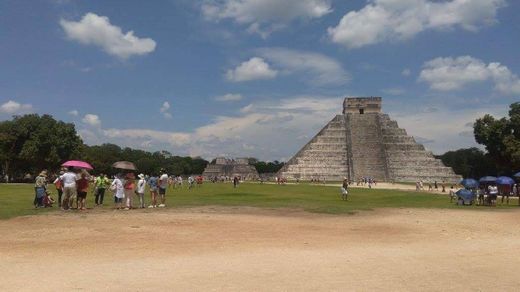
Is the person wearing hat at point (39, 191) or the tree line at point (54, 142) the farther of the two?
the tree line at point (54, 142)

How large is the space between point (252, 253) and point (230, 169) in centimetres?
7305

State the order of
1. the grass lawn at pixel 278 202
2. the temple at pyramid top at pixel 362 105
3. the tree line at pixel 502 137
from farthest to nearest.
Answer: the temple at pyramid top at pixel 362 105 → the tree line at pixel 502 137 → the grass lawn at pixel 278 202

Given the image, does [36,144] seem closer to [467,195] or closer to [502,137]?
[467,195]

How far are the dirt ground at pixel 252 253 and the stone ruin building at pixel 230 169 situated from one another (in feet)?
216

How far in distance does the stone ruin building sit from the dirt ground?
65745mm

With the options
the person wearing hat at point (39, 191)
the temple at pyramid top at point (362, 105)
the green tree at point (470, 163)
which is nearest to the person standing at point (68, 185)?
the person wearing hat at point (39, 191)

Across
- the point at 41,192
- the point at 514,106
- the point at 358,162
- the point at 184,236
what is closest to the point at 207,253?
the point at 184,236

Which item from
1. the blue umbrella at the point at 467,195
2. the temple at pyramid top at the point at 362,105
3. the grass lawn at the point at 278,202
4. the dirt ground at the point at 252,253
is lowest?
the dirt ground at the point at 252,253

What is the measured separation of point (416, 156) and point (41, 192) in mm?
56393

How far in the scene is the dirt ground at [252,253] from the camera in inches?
239

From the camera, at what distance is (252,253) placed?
8.22 m

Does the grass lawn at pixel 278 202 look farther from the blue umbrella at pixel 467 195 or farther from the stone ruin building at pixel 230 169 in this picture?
the stone ruin building at pixel 230 169

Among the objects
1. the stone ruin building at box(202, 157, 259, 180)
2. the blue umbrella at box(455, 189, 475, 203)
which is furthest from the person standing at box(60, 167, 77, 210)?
the stone ruin building at box(202, 157, 259, 180)

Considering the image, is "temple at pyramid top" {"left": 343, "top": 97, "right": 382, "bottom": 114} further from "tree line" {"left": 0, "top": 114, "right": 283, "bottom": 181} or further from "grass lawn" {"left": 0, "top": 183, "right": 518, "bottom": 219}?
"grass lawn" {"left": 0, "top": 183, "right": 518, "bottom": 219}
